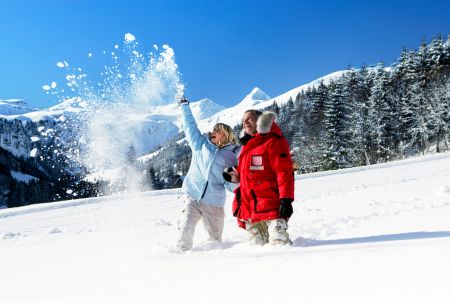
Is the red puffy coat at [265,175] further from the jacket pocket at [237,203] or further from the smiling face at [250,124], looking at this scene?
the smiling face at [250,124]

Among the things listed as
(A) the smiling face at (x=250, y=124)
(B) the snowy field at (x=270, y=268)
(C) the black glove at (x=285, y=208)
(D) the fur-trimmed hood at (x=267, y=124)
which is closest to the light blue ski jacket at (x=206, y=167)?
(A) the smiling face at (x=250, y=124)

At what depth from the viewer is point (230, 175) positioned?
508cm

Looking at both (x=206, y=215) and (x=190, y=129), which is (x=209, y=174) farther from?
(x=190, y=129)

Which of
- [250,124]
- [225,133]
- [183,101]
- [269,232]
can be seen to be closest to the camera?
[269,232]

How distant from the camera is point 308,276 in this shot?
2.60m

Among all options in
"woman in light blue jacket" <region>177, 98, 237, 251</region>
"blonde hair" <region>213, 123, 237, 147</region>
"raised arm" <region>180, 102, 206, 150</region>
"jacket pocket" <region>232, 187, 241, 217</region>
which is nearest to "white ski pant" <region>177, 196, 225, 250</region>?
"woman in light blue jacket" <region>177, 98, 237, 251</region>

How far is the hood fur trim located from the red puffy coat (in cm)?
3

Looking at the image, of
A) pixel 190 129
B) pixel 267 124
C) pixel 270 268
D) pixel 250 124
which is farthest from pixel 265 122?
pixel 270 268

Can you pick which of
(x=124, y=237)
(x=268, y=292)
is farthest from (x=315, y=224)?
(x=268, y=292)

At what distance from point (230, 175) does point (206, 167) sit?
376 millimetres

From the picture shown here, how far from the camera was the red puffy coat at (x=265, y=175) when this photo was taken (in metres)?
4.45

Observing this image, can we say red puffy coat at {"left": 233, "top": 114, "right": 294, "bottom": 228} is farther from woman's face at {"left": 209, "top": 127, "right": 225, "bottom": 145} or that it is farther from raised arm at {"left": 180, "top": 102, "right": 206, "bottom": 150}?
raised arm at {"left": 180, "top": 102, "right": 206, "bottom": 150}

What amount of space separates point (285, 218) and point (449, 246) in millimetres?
1709

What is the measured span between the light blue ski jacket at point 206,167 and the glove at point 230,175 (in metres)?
Answer: 0.20
